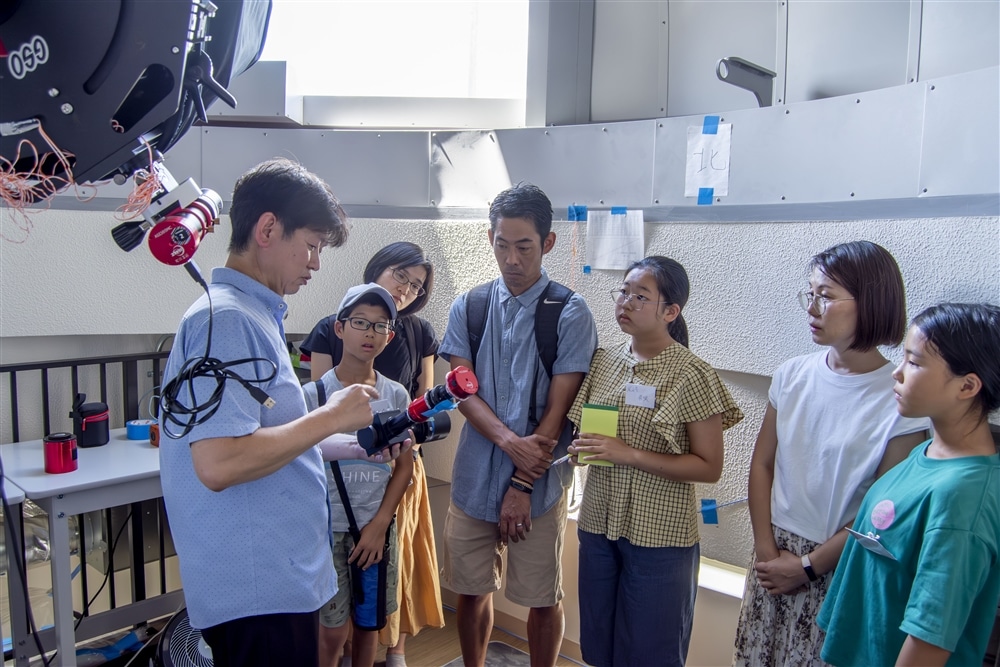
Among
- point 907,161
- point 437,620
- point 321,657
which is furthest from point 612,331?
point 321,657

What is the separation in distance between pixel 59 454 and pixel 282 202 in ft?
4.27

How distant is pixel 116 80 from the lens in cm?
88

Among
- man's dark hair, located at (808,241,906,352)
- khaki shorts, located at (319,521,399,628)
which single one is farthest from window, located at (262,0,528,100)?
khaki shorts, located at (319,521,399,628)

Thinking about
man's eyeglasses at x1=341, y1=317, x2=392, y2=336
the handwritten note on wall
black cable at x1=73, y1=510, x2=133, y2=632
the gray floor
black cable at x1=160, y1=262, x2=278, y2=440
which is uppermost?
the handwritten note on wall

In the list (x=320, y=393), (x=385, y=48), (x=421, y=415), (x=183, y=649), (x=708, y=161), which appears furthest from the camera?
(x=385, y=48)

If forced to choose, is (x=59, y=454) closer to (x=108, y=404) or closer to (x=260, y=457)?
(x=108, y=404)

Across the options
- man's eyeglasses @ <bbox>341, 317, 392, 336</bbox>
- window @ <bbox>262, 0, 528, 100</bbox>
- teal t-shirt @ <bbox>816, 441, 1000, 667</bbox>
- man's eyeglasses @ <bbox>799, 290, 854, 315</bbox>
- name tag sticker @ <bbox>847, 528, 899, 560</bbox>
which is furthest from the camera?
window @ <bbox>262, 0, 528, 100</bbox>

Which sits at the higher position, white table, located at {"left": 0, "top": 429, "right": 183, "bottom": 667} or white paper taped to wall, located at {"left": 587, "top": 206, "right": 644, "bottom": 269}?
white paper taped to wall, located at {"left": 587, "top": 206, "right": 644, "bottom": 269}

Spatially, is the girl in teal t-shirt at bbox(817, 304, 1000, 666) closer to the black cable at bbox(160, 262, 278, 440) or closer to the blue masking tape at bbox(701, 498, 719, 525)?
the blue masking tape at bbox(701, 498, 719, 525)

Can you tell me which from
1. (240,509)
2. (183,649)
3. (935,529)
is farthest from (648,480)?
(183,649)

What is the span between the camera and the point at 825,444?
1.50 metres

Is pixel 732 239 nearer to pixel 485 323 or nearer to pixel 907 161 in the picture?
pixel 907 161

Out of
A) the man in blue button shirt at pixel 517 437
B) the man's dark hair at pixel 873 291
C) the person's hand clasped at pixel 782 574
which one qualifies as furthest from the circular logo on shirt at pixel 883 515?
the man in blue button shirt at pixel 517 437

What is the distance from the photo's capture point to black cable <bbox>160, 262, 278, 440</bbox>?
105cm
